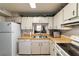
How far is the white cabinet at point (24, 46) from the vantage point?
4.90 m

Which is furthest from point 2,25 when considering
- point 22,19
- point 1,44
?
point 22,19

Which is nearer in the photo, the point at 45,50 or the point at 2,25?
the point at 2,25

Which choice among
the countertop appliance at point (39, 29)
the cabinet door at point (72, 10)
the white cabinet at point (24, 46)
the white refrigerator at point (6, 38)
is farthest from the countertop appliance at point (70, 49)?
the countertop appliance at point (39, 29)

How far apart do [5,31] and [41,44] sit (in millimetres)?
1652

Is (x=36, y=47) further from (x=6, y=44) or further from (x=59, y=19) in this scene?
(x=59, y=19)

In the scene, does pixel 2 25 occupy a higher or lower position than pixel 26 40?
higher

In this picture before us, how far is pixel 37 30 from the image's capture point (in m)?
5.78

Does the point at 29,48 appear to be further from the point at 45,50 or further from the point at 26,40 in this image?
the point at 45,50

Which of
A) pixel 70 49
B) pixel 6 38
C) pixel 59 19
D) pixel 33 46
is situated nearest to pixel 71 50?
pixel 70 49

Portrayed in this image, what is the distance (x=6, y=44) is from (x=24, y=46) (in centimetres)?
104

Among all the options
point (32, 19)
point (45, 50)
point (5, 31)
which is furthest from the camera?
point (32, 19)

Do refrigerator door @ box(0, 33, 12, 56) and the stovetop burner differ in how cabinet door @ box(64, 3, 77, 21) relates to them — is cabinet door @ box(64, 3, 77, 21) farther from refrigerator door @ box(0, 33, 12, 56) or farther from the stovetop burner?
refrigerator door @ box(0, 33, 12, 56)

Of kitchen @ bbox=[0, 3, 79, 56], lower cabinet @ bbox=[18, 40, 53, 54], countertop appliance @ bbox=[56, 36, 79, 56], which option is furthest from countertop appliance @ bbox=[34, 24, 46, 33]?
countertop appliance @ bbox=[56, 36, 79, 56]

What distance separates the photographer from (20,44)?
491 centimetres
